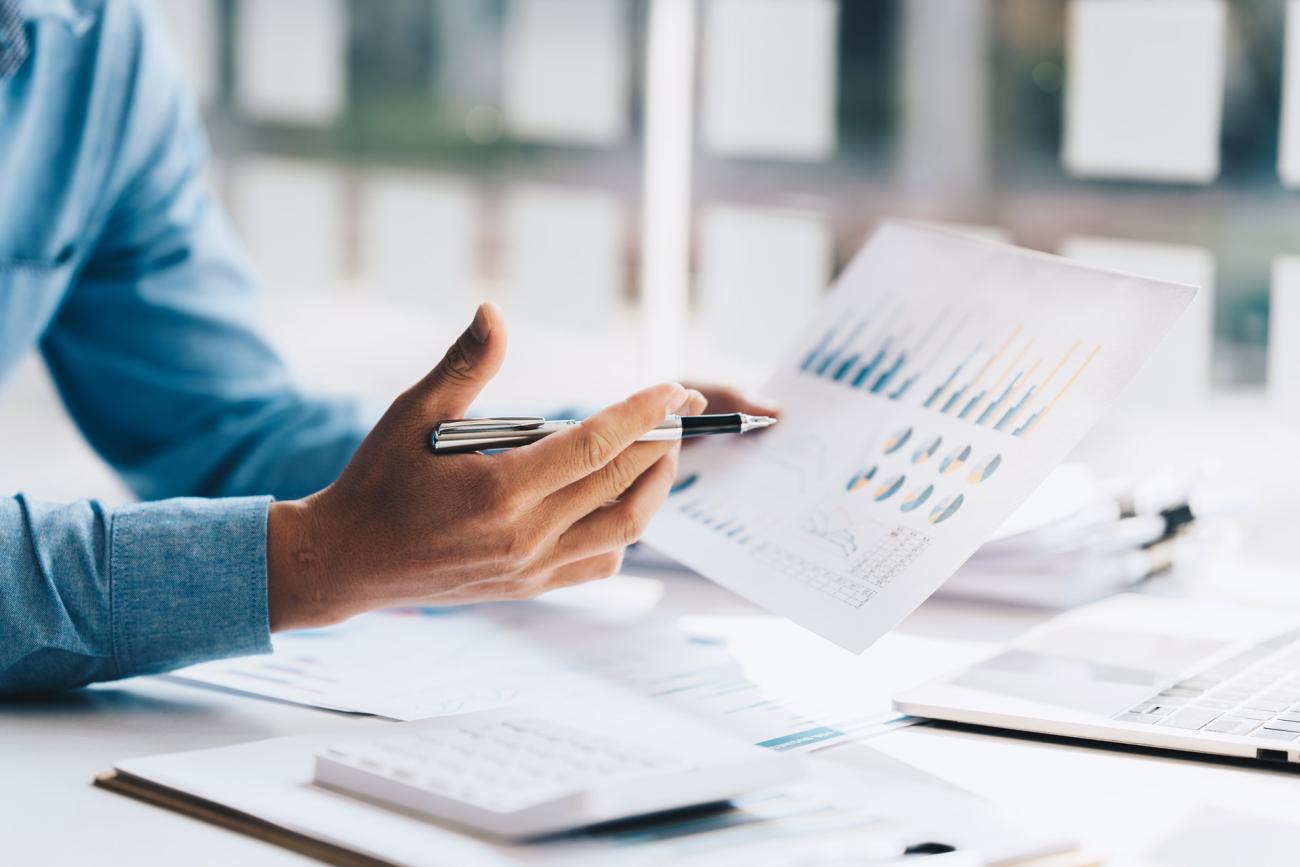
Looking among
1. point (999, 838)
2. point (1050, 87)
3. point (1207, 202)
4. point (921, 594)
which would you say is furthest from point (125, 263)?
point (1050, 87)

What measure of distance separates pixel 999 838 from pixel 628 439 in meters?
0.25

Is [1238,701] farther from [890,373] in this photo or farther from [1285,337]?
[1285,337]

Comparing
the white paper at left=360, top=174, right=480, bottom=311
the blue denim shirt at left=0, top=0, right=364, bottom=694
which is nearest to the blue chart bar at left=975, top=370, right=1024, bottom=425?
the blue denim shirt at left=0, top=0, right=364, bottom=694

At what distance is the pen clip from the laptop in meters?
0.23

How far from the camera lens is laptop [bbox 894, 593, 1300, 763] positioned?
641 mm

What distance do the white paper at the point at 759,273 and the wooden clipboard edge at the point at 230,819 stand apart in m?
1.27

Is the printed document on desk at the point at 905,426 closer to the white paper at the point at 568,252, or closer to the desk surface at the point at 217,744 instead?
the desk surface at the point at 217,744

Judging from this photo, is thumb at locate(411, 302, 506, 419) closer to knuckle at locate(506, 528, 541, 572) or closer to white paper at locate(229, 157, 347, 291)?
knuckle at locate(506, 528, 541, 572)

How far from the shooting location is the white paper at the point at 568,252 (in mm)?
2154

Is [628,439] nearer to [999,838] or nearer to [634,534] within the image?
Answer: [634,534]

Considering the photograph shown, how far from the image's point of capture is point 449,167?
4.25 meters

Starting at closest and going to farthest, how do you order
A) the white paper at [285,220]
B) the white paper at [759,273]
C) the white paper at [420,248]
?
the white paper at [759,273], the white paper at [420,248], the white paper at [285,220]

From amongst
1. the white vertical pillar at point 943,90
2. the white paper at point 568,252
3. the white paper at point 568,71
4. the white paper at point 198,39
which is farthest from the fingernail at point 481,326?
the white paper at point 198,39

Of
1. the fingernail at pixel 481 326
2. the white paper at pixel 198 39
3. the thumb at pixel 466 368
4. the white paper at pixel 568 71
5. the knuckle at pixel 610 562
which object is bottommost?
the knuckle at pixel 610 562
